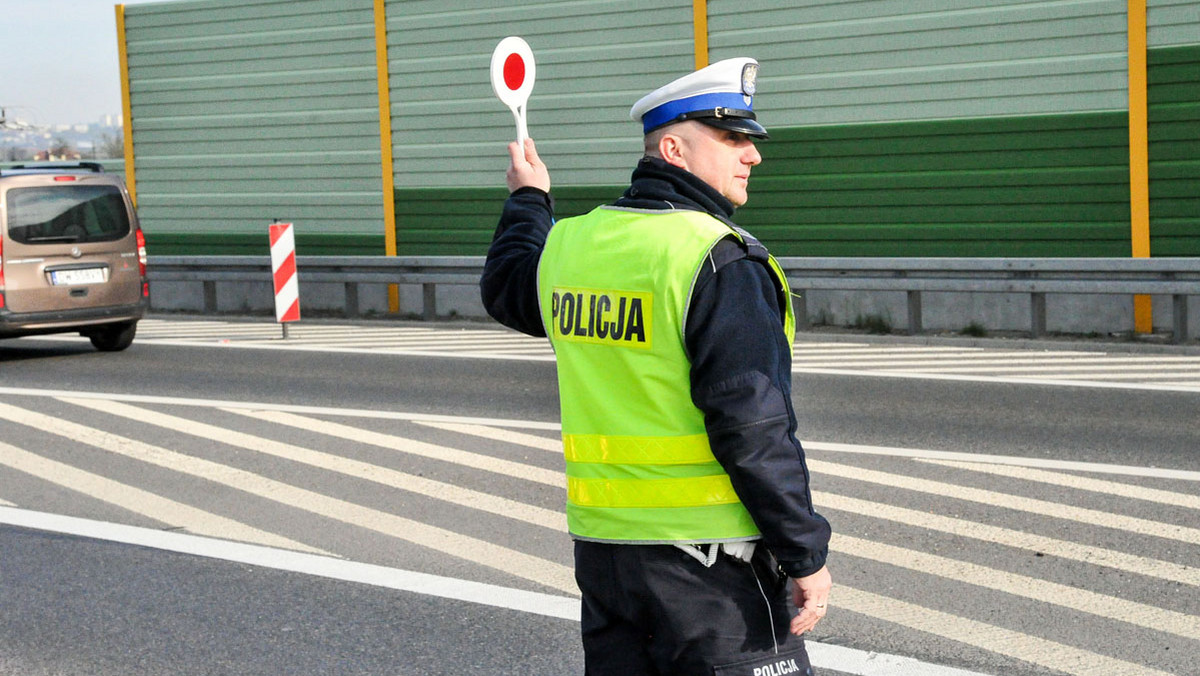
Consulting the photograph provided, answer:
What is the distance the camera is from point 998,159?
619 inches

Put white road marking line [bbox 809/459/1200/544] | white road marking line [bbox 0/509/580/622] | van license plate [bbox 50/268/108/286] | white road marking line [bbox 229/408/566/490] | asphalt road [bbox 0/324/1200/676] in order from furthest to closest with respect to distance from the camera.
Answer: van license plate [bbox 50/268/108/286] < white road marking line [bbox 229/408/566/490] < white road marking line [bbox 809/459/1200/544] < white road marking line [bbox 0/509/580/622] < asphalt road [bbox 0/324/1200/676]

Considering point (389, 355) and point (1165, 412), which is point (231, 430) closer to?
point (389, 355)

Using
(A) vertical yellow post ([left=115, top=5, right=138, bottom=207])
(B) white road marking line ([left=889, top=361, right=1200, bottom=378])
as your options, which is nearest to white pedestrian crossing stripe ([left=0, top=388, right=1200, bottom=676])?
(B) white road marking line ([left=889, top=361, right=1200, bottom=378])

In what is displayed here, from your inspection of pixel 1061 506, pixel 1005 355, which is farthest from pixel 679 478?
pixel 1005 355

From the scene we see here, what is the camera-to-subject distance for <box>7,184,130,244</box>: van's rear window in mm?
14703

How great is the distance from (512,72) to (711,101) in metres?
1.59

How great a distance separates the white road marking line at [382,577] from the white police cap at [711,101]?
258cm

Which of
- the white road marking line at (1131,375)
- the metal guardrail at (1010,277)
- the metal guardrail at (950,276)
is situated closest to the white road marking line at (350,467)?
the metal guardrail at (950,276)

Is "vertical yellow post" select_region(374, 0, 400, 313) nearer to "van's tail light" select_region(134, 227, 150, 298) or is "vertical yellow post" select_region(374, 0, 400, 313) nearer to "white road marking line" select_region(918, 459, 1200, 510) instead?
"van's tail light" select_region(134, 227, 150, 298)

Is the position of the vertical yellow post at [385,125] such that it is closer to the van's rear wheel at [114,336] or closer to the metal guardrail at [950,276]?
the metal guardrail at [950,276]

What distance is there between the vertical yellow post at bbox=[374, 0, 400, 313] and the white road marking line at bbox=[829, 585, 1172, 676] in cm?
1496

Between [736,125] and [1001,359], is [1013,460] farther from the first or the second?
[736,125]

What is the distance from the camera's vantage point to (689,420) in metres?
2.90

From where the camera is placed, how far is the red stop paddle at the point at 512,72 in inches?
170
